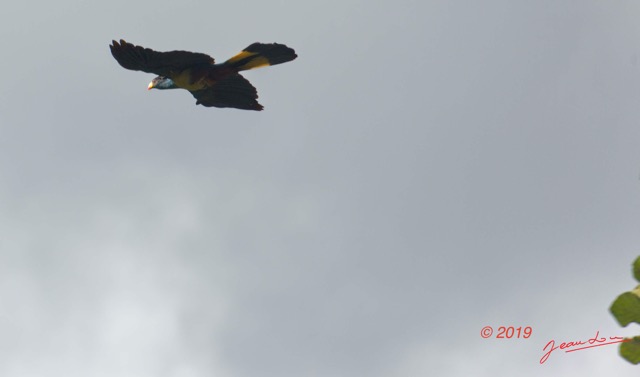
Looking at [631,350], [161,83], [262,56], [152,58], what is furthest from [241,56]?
[631,350]

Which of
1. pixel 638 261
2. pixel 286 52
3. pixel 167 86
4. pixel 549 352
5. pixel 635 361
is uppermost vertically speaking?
pixel 167 86

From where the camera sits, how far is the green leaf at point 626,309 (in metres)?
7.50

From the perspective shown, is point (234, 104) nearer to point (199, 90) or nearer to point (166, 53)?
point (199, 90)

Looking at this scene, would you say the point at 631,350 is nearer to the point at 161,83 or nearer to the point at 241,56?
the point at 241,56

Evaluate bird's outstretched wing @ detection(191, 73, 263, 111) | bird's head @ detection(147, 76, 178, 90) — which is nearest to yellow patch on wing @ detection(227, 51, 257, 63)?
bird's outstretched wing @ detection(191, 73, 263, 111)

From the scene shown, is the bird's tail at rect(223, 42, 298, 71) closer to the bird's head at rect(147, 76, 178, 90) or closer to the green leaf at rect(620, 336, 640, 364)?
the bird's head at rect(147, 76, 178, 90)

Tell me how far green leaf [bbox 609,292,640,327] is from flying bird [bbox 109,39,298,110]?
1440cm

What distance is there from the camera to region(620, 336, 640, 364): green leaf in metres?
7.73

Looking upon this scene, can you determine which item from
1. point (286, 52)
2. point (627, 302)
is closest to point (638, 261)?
point (627, 302)

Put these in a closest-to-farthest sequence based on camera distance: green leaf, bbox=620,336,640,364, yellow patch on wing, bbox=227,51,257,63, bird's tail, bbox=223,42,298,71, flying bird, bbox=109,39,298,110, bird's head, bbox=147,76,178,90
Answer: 1. green leaf, bbox=620,336,640,364
2. bird's tail, bbox=223,42,298,71
3. flying bird, bbox=109,39,298,110
4. yellow patch on wing, bbox=227,51,257,63
5. bird's head, bbox=147,76,178,90

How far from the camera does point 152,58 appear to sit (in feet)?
69.6

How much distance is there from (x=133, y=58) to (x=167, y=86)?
6.93ft

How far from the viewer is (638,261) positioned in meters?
7.57

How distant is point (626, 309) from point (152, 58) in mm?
15673
